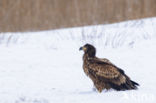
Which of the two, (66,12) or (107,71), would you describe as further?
(66,12)

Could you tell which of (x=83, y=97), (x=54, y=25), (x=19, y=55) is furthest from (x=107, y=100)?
(x=54, y=25)

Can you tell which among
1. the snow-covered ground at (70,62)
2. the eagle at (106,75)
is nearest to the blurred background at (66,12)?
the snow-covered ground at (70,62)

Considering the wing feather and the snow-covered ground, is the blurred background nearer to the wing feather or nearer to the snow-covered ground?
the snow-covered ground

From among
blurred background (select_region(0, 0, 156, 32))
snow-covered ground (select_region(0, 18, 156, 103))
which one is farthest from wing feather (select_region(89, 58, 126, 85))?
blurred background (select_region(0, 0, 156, 32))

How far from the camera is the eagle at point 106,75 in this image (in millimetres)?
6273

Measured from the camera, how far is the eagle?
20.6 ft

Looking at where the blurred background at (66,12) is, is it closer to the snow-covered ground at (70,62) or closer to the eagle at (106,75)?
the snow-covered ground at (70,62)

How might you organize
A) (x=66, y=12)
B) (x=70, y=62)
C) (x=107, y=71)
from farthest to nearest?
(x=66, y=12)
(x=70, y=62)
(x=107, y=71)

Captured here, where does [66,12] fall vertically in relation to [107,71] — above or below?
below

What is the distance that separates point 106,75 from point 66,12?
19.5 feet

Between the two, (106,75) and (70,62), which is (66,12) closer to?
(70,62)

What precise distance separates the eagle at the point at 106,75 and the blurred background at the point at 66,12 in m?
5.63

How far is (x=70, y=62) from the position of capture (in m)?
9.05

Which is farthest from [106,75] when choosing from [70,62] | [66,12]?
[66,12]
